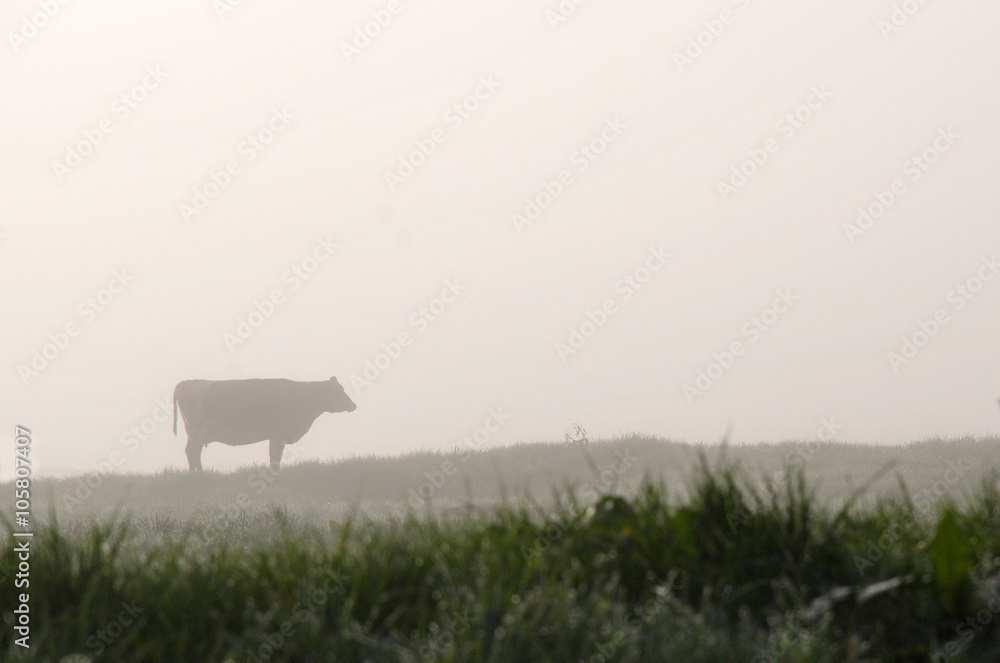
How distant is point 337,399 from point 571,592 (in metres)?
25.5

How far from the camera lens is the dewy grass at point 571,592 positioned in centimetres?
289

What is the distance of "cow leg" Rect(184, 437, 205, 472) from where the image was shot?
26.7 meters

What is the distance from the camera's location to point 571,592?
3.03 m

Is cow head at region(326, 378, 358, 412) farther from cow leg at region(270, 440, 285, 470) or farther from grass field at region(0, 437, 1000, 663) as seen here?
grass field at region(0, 437, 1000, 663)

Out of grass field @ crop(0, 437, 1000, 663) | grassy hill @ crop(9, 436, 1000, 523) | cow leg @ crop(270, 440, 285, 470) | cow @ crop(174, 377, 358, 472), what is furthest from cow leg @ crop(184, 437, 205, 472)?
grass field @ crop(0, 437, 1000, 663)

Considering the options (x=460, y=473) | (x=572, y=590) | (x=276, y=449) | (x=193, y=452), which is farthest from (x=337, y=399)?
(x=572, y=590)

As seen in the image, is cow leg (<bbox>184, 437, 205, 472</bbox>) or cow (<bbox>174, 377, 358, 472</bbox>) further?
cow leg (<bbox>184, 437, 205, 472</bbox>)

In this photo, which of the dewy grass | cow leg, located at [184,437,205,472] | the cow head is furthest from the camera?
the cow head

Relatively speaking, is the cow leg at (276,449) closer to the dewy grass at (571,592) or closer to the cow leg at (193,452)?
the cow leg at (193,452)

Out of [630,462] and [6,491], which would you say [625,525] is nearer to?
[630,462]

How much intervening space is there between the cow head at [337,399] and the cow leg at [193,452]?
3.91 meters

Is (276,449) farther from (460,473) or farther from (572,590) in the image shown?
(572,590)

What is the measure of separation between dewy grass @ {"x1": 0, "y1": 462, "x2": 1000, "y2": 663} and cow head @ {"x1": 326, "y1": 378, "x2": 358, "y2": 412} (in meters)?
24.3

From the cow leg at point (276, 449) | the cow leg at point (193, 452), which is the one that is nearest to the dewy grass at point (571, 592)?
the cow leg at point (276, 449)
